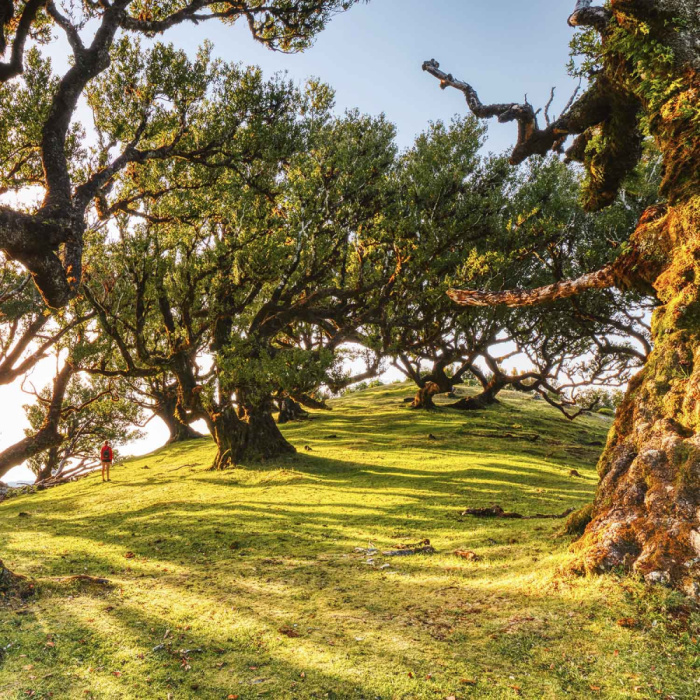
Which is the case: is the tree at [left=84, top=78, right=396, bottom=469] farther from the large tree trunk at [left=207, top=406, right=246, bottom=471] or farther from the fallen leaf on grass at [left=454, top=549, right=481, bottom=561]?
the fallen leaf on grass at [left=454, top=549, right=481, bottom=561]

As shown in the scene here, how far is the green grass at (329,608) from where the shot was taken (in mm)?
4332

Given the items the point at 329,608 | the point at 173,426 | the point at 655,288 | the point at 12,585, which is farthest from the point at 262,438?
the point at 173,426

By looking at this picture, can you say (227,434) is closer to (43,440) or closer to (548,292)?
(43,440)

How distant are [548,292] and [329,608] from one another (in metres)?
6.74

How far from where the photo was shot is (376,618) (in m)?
5.86

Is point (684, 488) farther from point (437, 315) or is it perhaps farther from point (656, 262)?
point (437, 315)

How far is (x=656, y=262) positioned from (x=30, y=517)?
19.9 m

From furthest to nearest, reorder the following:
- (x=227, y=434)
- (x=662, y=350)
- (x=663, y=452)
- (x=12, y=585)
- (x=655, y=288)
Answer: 1. (x=227, y=434)
2. (x=655, y=288)
3. (x=662, y=350)
4. (x=12, y=585)
5. (x=663, y=452)

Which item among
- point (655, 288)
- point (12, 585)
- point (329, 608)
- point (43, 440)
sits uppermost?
point (655, 288)

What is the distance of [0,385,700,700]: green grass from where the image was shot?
14.2 feet

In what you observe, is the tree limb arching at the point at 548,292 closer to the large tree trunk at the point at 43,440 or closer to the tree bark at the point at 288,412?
the large tree trunk at the point at 43,440

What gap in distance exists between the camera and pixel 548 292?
8.53 metres

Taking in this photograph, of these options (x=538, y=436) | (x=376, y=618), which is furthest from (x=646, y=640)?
(x=538, y=436)

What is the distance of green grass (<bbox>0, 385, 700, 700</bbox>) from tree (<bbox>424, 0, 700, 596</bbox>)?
0.69 meters
